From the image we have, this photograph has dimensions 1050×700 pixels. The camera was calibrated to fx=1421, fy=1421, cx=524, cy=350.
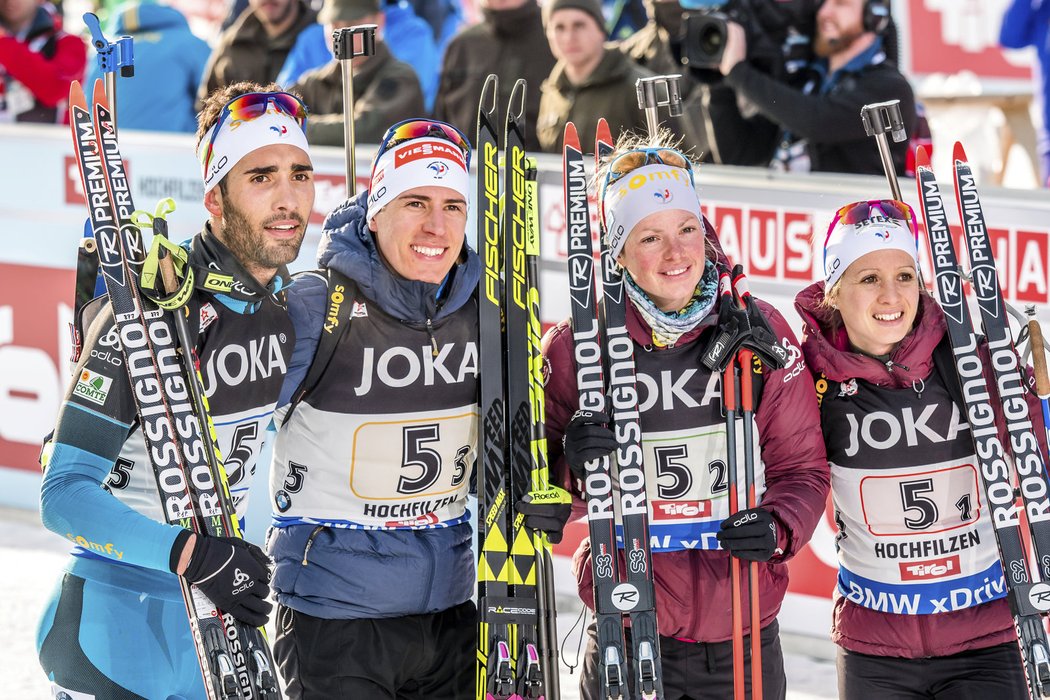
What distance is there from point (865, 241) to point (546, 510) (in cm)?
108

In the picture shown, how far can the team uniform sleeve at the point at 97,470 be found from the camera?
3020mm

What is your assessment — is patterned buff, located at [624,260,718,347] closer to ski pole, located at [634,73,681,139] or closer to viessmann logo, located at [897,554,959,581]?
ski pole, located at [634,73,681,139]

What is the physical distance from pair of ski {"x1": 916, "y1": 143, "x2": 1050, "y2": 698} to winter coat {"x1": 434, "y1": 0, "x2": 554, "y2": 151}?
3497 mm

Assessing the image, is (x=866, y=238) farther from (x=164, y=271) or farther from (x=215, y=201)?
(x=164, y=271)

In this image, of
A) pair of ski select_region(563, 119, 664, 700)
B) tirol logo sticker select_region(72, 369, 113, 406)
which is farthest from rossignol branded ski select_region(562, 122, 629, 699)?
tirol logo sticker select_region(72, 369, 113, 406)

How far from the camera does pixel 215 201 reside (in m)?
3.47

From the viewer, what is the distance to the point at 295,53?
7.87 m

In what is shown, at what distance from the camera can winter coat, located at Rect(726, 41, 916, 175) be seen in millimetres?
5758

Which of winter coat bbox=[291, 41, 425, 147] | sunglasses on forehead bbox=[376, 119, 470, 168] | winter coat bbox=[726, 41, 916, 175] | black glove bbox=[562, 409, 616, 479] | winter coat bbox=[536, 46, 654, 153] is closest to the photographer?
black glove bbox=[562, 409, 616, 479]

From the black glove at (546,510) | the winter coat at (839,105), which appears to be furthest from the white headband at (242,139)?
the winter coat at (839,105)

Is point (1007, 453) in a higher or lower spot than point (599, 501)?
higher

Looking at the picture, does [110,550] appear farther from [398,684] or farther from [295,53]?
[295,53]

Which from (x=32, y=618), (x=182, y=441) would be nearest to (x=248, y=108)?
(x=182, y=441)

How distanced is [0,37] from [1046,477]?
272 inches
